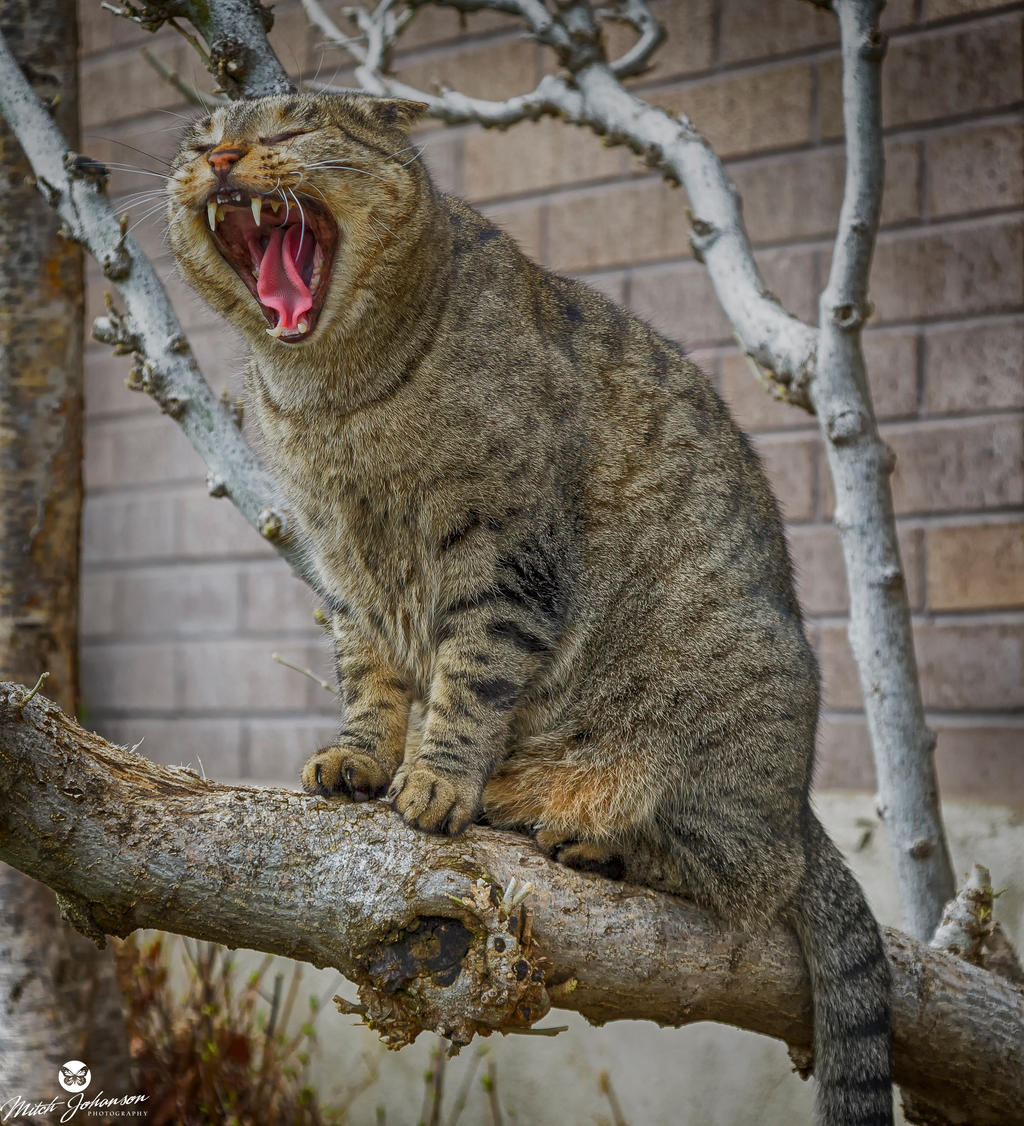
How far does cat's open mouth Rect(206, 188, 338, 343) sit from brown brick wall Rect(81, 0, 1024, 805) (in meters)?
1.09

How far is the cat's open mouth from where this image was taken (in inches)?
77.4

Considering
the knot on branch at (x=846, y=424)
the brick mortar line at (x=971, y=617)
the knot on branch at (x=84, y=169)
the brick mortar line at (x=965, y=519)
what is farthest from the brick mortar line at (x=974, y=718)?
the knot on branch at (x=84, y=169)

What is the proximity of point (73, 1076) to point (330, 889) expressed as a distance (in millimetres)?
1432

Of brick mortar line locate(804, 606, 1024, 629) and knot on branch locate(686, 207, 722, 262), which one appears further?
brick mortar line locate(804, 606, 1024, 629)

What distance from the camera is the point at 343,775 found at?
1.93 metres

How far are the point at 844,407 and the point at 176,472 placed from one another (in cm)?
276

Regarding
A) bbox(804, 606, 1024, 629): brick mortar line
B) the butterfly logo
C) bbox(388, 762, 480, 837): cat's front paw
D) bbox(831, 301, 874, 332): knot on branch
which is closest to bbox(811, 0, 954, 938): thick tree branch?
bbox(831, 301, 874, 332): knot on branch

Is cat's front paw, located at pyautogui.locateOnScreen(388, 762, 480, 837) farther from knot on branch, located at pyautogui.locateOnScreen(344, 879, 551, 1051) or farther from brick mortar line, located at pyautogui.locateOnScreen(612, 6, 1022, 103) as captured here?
brick mortar line, located at pyautogui.locateOnScreen(612, 6, 1022, 103)

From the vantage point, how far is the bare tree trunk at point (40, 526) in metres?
2.64

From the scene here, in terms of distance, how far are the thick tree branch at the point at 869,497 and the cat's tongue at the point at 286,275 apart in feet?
3.30

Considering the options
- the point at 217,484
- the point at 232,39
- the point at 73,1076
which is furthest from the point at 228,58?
the point at 73,1076

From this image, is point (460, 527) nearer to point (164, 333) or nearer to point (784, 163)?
point (164, 333)

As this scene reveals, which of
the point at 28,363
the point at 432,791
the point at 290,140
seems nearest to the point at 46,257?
the point at 28,363

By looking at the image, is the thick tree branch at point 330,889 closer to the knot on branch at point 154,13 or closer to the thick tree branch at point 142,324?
the thick tree branch at point 142,324
